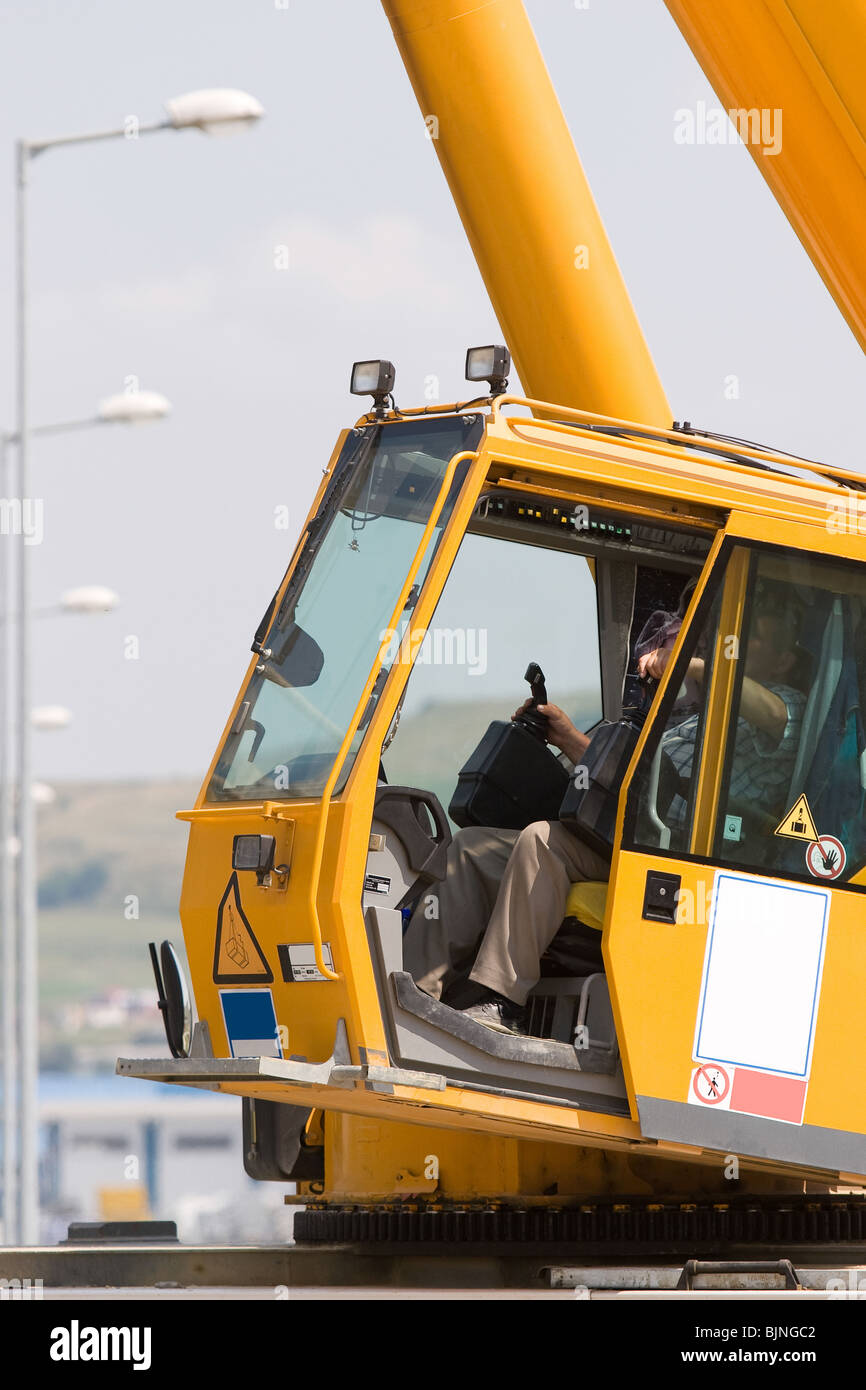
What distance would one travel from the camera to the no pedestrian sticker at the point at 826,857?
6.91 m

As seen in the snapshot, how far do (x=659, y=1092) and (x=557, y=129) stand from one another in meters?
3.92

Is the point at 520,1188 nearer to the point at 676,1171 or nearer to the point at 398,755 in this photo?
the point at 676,1171

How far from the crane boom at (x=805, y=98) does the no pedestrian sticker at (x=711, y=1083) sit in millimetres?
2991

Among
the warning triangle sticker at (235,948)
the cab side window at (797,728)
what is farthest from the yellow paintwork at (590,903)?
the warning triangle sticker at (235,948)

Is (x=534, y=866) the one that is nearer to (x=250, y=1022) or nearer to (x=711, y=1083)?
(x=711, y=1083)

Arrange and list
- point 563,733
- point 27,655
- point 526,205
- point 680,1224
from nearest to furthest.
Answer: point 680,1224, point 563,733, point 526,205, point 27,655

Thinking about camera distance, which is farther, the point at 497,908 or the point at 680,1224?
the point at 680,1224

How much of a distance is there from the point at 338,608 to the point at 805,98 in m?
2.55

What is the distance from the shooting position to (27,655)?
66.1 feet

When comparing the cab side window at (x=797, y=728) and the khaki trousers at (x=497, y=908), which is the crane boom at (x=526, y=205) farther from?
the khaki trousers at (x=497, y=908)

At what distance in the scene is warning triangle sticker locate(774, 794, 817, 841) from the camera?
691cm
